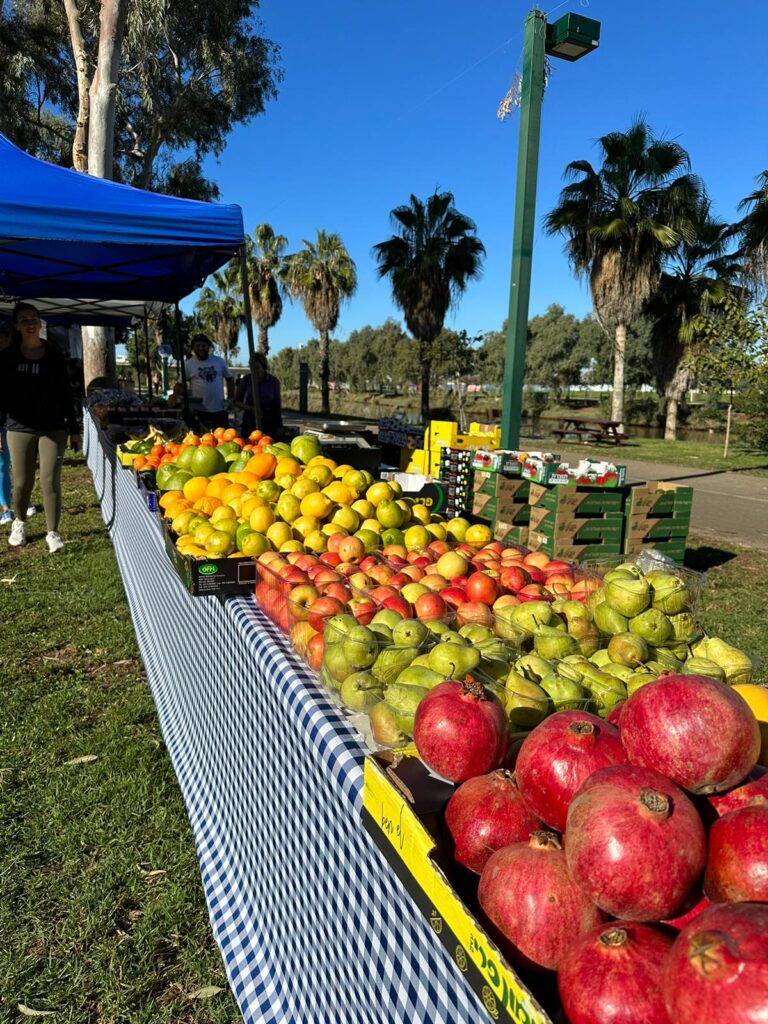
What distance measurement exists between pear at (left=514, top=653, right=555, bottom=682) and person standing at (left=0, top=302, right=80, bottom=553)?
18.7 feet

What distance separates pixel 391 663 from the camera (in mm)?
1716

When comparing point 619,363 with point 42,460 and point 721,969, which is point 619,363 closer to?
point 42,460

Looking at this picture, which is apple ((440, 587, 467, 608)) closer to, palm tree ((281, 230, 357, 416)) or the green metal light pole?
the green metal light pole

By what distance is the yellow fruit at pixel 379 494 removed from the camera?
3227mm

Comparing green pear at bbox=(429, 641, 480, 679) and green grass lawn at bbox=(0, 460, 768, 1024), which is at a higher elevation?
green pear at bbox=(429, 641, 480, 679)

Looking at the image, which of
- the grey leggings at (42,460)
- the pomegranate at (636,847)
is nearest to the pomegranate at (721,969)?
the pomegranate at (636,847)

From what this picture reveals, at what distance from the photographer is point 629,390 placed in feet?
163

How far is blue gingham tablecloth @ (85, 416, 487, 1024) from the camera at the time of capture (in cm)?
124

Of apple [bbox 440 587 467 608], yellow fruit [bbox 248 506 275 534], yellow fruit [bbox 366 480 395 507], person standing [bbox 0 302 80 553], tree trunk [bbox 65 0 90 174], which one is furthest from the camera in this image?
tree trunk [bbox 65 0 90 174]

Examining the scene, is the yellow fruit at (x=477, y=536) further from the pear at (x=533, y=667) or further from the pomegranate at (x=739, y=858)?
the pomegranate at (x=739, y=858)

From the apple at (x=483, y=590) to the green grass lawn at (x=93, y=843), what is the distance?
1464 millimetres

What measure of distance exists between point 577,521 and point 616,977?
5.60m

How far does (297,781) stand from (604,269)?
2275 centimetres

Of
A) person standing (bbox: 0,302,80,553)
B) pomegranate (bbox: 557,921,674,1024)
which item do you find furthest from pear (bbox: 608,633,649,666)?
person standing (bbox: 0,302,80,553)
